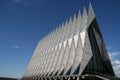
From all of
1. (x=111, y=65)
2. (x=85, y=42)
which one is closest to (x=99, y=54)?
(x=111, y=65)

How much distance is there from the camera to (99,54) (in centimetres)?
3122

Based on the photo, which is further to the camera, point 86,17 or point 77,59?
point 86,17

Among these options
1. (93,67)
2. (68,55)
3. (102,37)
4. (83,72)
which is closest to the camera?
(83,72)

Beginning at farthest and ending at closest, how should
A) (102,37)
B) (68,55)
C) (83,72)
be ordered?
(102,37), (68,55), (83,72)

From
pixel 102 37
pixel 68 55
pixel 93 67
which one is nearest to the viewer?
pixel 93 67

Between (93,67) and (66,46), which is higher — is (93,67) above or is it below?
below

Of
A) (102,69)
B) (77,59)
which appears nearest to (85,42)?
(77,59)

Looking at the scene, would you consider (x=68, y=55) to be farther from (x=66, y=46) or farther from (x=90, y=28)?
(x=90, y=28)

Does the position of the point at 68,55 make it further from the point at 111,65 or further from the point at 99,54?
the point at 111,65

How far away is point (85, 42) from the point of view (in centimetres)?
2766

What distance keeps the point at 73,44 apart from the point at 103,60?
6805 millimetres

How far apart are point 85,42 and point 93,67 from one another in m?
5.01

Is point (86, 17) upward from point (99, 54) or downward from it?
upward

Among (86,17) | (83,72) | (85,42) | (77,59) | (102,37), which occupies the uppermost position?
(86,17)
